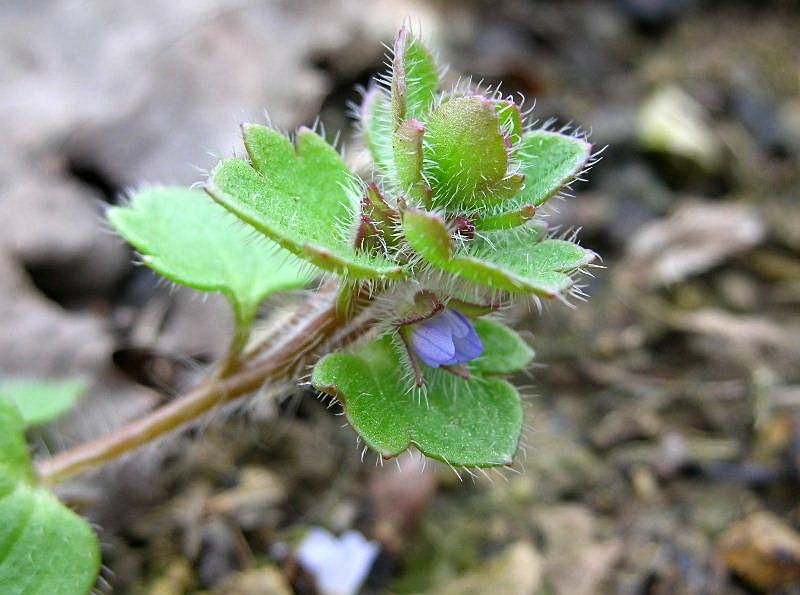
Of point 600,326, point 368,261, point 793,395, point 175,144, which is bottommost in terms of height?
point 175,144

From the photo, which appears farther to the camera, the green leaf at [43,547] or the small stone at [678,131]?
the small stone at [678,131]

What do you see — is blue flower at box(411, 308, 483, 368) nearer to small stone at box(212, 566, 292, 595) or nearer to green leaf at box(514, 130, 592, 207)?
green leaf at box(514, 130, 592, 207)

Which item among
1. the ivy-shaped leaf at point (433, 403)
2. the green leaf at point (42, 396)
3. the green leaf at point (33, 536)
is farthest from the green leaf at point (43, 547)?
the ivy-shaped leaf at point (433, 403)

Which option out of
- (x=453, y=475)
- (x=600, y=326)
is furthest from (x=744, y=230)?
(x=453, y=475)

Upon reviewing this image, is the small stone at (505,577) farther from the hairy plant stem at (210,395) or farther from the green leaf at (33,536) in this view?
the green leaf at (33,536)

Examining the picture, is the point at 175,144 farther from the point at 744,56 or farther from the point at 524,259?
the point at 744,56

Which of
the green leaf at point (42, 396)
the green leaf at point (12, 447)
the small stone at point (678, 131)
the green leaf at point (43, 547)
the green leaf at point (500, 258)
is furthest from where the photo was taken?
the small stone at point (678, 131)
